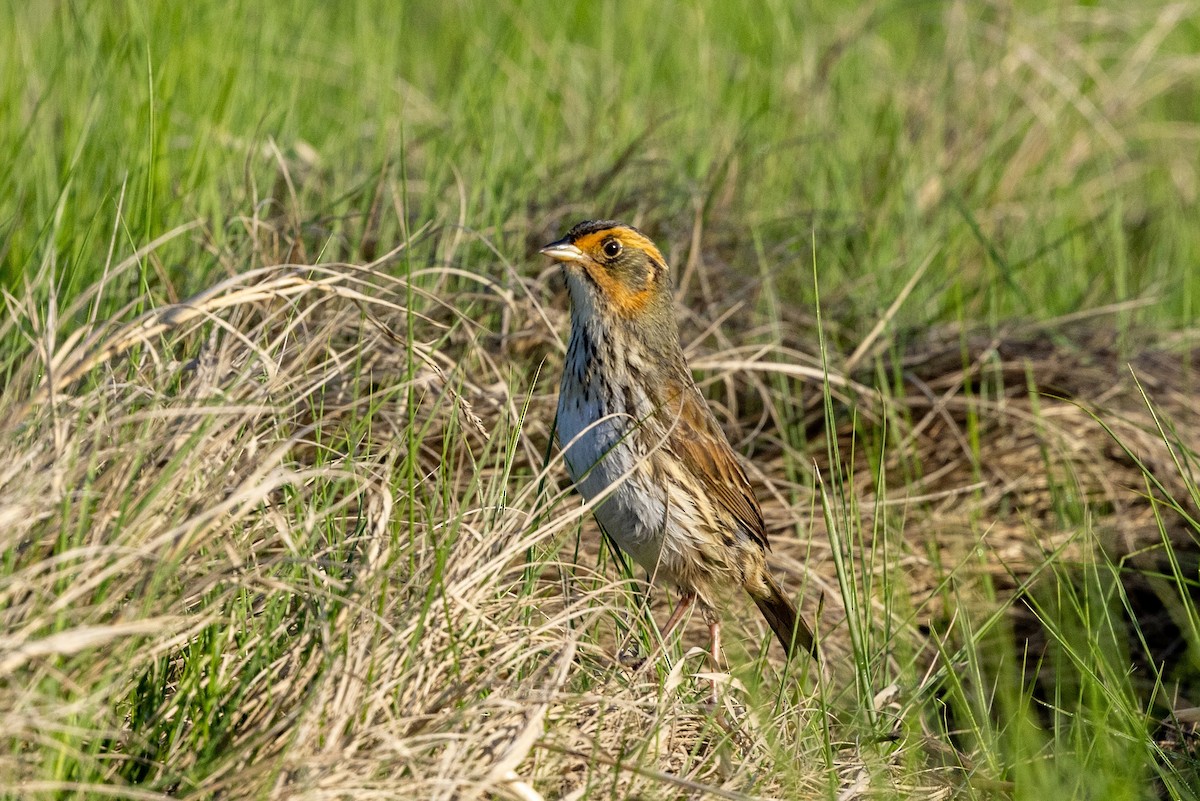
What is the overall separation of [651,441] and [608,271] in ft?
1.84

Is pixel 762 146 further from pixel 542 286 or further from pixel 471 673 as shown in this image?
pixel 471 673

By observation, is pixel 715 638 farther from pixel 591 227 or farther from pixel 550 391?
pixel 591 227

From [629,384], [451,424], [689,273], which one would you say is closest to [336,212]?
[689,273]

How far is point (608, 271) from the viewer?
4324 mm

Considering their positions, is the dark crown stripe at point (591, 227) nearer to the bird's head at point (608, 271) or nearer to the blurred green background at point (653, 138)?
the bird's head at point (608, 271)

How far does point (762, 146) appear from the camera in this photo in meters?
6.68

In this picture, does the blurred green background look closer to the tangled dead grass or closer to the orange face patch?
the orange face patch

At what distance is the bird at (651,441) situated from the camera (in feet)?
13.0

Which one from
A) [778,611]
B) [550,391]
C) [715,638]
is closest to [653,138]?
[550,391]

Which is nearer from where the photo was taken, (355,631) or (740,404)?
(355,631)

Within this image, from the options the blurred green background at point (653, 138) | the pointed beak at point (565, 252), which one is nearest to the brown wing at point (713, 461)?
the pointed beak at point (565, 252)

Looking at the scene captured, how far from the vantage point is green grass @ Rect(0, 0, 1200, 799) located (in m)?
2.84

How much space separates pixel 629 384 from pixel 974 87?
4280mm

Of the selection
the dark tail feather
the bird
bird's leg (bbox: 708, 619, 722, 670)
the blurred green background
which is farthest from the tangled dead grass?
the blurred green background
